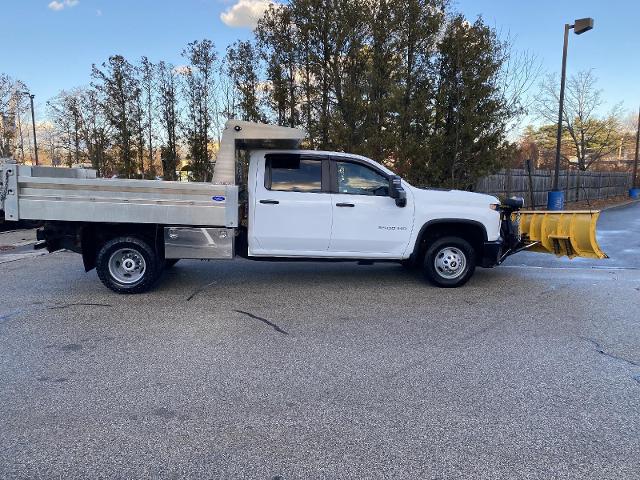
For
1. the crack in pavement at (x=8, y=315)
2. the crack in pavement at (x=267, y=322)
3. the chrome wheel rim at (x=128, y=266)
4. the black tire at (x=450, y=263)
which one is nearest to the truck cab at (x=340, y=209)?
the black tire at (x=450, y=263)

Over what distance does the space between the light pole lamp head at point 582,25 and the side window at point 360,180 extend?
14.1 meters

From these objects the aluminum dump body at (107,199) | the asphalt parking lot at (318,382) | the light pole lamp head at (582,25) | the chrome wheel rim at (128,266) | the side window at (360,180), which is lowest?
the asphalt parking lot at (318,382)

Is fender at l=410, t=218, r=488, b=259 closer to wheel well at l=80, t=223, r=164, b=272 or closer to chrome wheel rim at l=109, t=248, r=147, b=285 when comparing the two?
wheel well at l=80, t=223, r=164, b=272

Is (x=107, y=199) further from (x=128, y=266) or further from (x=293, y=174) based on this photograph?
(x=293, y=174)

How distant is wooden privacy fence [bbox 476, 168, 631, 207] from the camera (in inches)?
727

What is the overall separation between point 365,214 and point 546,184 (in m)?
19.8

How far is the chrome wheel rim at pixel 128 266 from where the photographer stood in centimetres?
659

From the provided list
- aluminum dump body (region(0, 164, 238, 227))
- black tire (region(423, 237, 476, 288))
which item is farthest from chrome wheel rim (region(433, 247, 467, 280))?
aluminum dump body (region(0, 164, 238, 227))

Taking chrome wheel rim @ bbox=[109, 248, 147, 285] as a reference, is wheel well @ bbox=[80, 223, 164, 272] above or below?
above

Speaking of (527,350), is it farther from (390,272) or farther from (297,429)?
(390,272)

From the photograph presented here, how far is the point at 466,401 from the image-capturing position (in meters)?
3.61

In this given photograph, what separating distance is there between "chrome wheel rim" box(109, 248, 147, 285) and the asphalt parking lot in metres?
0.31

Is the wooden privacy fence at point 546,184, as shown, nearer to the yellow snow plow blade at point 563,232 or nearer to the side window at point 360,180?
the yellow snow plow blade at point 563,232

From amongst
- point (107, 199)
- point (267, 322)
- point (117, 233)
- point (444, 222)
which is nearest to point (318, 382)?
point (267, 322)
